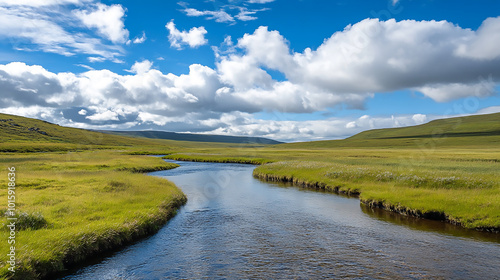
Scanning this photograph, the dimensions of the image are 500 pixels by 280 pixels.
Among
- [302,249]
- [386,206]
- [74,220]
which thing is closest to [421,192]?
[386,206]

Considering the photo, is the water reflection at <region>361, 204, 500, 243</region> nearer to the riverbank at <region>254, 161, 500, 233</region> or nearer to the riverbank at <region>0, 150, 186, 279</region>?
the riverbank at <region>254, 161, 500, 233</region>

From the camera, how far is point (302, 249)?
1658 cm

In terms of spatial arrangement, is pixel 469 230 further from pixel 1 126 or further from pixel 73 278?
pixel 1 126

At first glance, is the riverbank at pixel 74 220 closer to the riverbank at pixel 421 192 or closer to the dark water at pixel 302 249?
the dark water at pixel 302 249

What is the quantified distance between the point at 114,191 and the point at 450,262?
90.9ft

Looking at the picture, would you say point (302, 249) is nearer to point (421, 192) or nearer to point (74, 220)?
point (74, 220)

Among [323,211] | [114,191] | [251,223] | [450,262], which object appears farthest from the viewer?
[114,191]

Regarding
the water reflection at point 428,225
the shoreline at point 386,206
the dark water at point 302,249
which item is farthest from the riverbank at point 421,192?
the dark water at point 302,249

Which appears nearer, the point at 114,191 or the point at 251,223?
the point at 251,223

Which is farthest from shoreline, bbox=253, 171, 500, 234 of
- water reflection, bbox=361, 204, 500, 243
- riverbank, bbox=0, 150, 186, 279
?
riverbank, bbox=0, 150, 186, 279

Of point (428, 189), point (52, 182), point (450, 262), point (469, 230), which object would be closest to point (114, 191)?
point (52, 182)

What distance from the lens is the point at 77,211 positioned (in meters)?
19.6

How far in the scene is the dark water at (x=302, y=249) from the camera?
13.6m

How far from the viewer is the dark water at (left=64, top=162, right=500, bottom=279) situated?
535 inches
